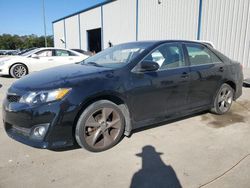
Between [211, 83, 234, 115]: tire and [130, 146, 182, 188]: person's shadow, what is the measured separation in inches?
84.7

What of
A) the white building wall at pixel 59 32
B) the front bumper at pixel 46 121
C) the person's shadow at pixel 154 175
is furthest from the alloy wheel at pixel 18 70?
the white building wall at pixel 59 32

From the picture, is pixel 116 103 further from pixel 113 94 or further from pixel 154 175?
pixel 154 175

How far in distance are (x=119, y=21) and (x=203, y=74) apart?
16.2 metres

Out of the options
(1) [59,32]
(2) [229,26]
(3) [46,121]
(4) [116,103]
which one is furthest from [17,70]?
(1) [59,32]

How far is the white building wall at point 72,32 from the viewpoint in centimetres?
2712

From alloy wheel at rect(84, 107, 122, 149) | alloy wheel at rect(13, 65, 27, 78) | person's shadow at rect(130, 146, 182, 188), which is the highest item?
alloy wheel at rect(13, 65, 27, 78)

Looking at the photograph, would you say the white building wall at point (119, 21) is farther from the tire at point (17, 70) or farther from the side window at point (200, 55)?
the side window at point (200, 55)

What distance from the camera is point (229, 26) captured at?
10.5 m

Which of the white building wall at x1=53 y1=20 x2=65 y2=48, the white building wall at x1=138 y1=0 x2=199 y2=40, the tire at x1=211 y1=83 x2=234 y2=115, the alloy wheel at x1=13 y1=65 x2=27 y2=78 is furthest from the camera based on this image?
the white building wall at x1=53 y1=20 x2=65 y2=48

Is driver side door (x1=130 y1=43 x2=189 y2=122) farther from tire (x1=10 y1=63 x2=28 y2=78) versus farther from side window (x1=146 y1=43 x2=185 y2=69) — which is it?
tire (x1=10 y1=63 x2=28 y2=78)

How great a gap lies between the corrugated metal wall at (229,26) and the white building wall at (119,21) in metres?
6.97

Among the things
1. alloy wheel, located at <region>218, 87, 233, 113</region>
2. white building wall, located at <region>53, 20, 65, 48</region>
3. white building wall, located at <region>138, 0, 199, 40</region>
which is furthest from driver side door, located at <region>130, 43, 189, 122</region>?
white building wall, located at <region>53, 20, 65, 48</region>

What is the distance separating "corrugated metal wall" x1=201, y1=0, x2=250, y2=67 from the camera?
988cm

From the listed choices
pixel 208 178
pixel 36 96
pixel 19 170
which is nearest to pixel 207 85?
pixel 208 178
